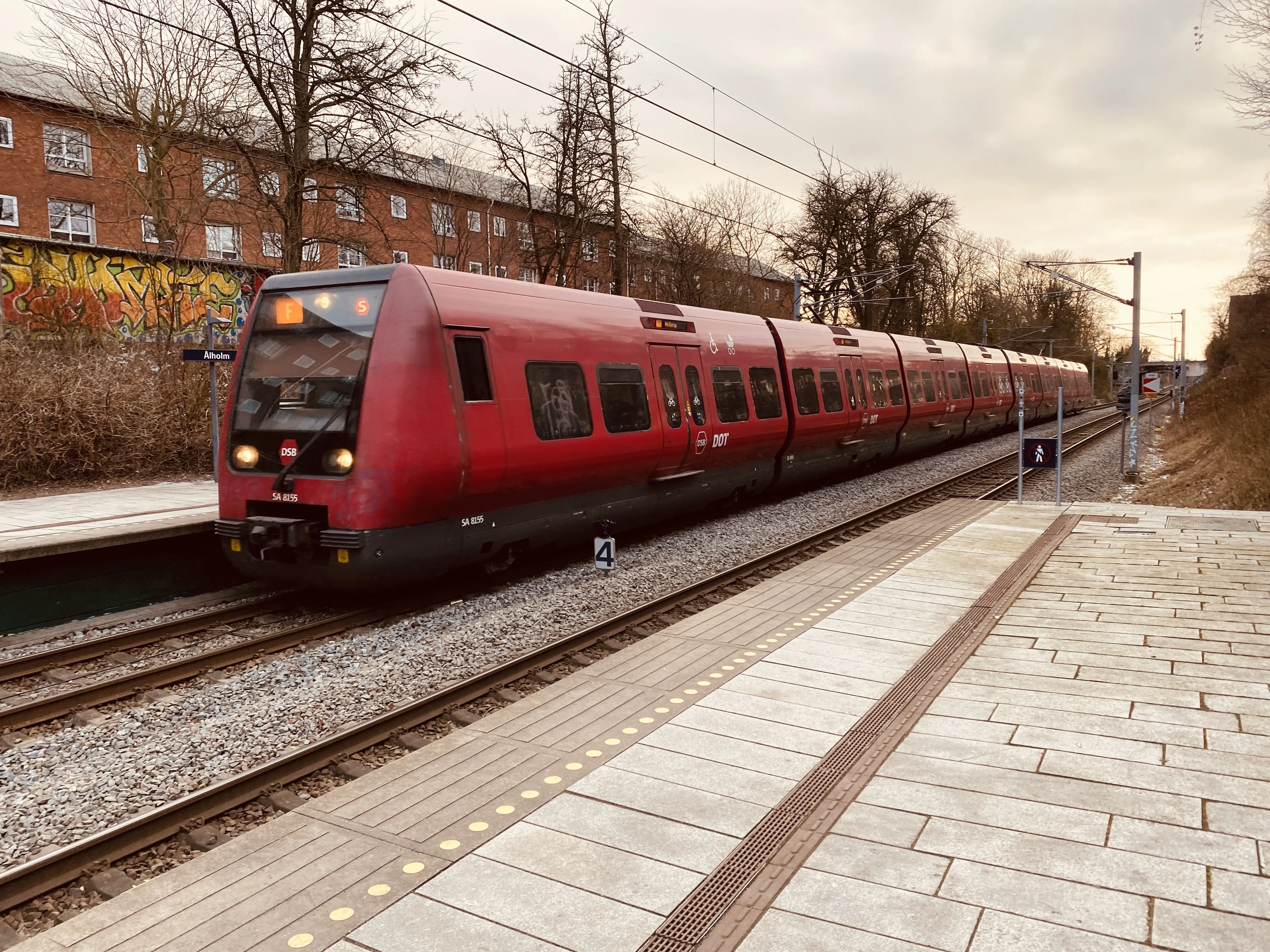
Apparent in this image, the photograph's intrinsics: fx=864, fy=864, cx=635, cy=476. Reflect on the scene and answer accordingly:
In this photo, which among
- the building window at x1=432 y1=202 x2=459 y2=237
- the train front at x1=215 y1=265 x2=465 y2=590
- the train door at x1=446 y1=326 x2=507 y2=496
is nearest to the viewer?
the train front at x1=215 y1=265 x2=465 y2=590

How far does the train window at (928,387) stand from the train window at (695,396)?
1149 cm

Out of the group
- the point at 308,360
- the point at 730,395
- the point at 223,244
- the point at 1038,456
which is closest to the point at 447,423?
the point at 308,360

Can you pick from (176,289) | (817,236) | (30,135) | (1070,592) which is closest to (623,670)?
(1070,592)

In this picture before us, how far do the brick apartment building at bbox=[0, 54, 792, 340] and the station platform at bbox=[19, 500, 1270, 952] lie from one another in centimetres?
1371

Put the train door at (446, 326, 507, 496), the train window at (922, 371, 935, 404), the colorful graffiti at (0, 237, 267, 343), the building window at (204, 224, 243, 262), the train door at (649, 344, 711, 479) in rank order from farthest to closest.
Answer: the building window at (204, 224, 243, 262) → the train window at (922, 371, 935, 404) → the colorful graffiti at (0, 237, 267, 343) → the train door at (649, 344, 711, 479) → the train door at (446, 326, 507, 496)

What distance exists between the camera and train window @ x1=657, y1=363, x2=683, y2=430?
11.2 meters

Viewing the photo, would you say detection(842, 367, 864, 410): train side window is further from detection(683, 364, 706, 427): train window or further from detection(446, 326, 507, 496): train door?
detection(446, 326, 507, 496): train door

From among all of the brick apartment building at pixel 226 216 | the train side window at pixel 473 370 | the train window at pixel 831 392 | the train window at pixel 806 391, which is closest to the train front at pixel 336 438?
the train side window at pixel 473 370

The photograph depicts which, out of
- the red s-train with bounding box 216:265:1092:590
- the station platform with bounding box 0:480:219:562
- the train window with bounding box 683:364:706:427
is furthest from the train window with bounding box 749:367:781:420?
the station platform with bounding box 0:480:219:562

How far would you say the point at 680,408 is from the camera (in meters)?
11.5

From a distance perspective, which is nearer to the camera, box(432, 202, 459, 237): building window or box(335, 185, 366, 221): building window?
box(335, 185, 366, 221): building window

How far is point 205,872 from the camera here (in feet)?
12.1

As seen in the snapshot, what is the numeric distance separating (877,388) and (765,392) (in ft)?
18.8

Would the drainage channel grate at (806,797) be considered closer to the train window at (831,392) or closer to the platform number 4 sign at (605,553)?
the platform number 4 sign at (605,553)
